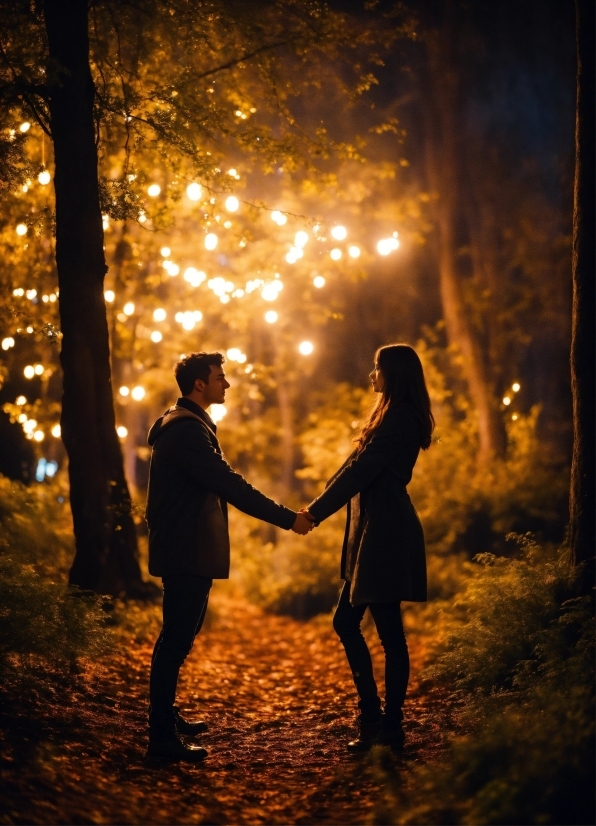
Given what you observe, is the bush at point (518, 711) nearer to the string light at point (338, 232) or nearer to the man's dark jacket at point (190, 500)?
the man's dark jacket at point (190, 500)

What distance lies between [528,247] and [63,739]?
73.6 feet

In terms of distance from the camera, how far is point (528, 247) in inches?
975

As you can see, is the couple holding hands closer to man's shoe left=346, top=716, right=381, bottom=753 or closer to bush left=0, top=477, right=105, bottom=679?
man's shoe left=346, top=716, right=381, bottom=753

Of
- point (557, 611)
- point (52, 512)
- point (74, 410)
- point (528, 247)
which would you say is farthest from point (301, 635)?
point (528, 247)

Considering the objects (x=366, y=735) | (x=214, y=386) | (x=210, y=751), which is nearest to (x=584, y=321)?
(x=214, y=386)

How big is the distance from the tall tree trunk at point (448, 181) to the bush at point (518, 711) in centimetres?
941

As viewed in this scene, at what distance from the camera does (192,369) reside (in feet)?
18.5

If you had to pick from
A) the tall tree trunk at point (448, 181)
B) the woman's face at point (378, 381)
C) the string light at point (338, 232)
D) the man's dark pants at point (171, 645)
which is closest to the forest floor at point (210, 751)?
the man's dark pants at point (171, 645)

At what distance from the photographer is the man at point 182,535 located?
520 centimetres

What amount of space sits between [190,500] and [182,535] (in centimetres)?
24

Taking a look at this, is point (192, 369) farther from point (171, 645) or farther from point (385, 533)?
point (171, 645)

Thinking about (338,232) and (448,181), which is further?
(448,181)

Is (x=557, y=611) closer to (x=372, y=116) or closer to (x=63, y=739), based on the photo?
(x=63, y=739)

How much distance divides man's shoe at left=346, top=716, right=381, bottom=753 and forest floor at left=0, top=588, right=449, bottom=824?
0.09m
